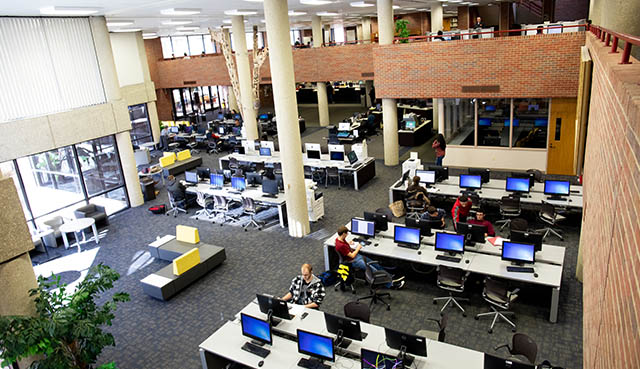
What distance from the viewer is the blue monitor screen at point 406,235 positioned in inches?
380

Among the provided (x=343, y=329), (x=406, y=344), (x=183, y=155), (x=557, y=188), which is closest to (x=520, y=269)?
(x=406, y=344)

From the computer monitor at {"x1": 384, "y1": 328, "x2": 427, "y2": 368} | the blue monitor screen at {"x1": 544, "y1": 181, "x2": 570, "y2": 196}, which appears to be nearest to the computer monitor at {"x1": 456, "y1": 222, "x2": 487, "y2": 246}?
the blue monitor screen at {"x1": 544, "y1": 181, "x2": 570, "y2": 196}

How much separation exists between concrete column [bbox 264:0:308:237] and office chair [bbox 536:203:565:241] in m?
5.84

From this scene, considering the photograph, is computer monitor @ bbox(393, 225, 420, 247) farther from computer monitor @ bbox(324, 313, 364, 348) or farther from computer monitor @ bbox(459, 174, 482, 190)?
computer monitor @ bbox(459, 174, 482, 190)

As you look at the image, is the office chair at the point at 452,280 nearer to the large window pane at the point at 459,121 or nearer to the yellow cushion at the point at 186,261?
the yellow cushion at the point at 186,261

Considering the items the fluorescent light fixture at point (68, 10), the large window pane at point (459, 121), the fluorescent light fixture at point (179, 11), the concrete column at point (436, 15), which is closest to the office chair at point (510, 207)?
the large window pane at point (459, 121)

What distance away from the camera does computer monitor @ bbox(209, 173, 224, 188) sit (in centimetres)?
1480

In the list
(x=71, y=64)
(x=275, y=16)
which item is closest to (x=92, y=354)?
(x=275, y=16)

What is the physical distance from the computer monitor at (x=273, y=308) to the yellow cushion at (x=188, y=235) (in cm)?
461

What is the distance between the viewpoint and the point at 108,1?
36.3 feet

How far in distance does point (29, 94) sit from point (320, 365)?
36.2 ft

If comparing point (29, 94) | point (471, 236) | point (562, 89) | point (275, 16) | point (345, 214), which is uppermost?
point (275, 16)

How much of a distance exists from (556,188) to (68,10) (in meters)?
12.9

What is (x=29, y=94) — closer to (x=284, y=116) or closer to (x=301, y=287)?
(x=284, y=116)
